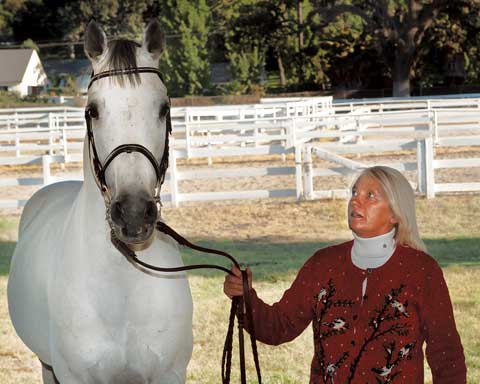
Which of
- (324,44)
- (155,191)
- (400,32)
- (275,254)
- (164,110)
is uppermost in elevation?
(400,32)

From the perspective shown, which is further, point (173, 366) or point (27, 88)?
point (27, 88)

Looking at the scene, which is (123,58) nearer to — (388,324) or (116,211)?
(116,211)

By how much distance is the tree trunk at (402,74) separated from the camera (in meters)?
47.5

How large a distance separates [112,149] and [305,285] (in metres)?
0.90

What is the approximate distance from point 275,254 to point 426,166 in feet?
15.9

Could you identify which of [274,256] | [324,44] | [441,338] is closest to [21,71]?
[324,44]

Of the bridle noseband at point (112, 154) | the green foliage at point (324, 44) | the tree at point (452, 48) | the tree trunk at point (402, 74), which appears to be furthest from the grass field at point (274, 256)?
the tree at point (452, 48)

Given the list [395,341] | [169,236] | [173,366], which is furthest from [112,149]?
[395,341]

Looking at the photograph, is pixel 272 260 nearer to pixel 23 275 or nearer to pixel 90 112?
pixel 23 275

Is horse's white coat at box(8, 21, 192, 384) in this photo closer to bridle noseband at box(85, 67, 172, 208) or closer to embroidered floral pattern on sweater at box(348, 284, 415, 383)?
bridle noseband at box(85, 67, 172, 208)

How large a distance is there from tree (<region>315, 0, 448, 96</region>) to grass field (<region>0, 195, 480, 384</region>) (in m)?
33.3

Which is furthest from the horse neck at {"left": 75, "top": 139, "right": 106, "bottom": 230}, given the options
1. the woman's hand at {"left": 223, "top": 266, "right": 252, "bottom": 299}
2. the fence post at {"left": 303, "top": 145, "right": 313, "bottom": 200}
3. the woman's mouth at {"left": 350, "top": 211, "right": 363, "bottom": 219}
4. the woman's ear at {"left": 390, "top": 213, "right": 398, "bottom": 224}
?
the fence post at {"left": 303, "top": 145, "right": 313, "bottom": 200}

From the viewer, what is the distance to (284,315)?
12.1 feet

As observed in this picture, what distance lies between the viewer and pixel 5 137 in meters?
22.2
